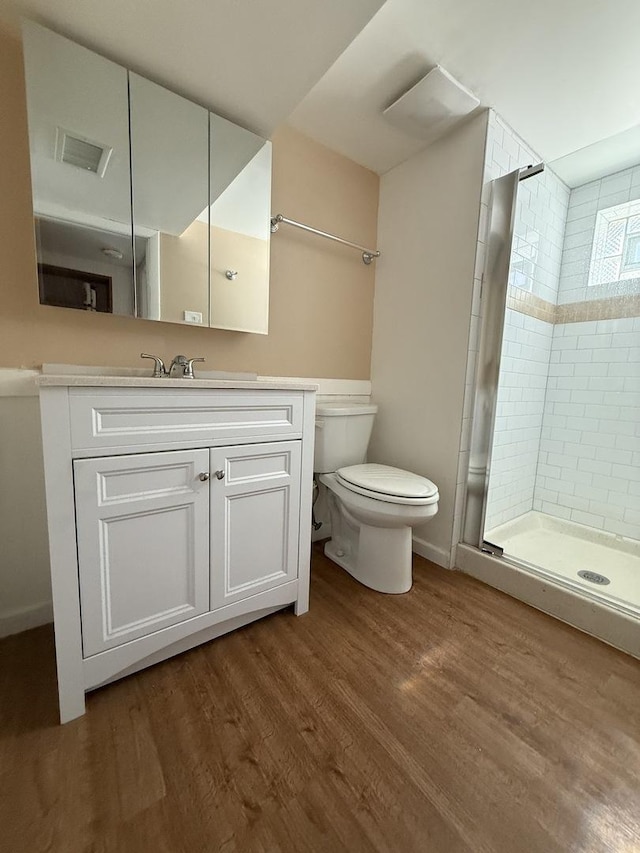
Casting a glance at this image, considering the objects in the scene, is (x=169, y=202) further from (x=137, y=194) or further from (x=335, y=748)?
(x=335, y=748)

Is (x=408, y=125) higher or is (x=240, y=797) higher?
(x=408, y=125)

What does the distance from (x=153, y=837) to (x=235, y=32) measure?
190cm

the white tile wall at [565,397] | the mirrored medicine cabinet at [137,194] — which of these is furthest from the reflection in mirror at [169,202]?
the white tile wall at [565,397]

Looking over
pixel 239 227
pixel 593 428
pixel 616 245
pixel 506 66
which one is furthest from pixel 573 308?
pixel 239 227

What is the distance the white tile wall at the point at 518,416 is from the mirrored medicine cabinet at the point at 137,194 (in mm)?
1409

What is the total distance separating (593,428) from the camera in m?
2.05

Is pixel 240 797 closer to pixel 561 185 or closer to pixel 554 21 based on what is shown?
pixel 554 21

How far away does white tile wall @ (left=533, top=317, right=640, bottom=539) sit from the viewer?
1909mm

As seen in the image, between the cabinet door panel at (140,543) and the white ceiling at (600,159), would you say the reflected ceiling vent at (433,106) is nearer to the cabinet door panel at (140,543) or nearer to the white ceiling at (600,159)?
the white ceiling at (600,159)

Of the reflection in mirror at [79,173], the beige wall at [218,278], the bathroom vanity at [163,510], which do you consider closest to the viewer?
the bathroom vanity at [163,510]

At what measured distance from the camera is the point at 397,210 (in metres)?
1.90

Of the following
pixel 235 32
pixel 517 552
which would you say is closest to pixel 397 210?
pixel 235 32

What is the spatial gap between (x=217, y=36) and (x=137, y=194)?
0.51 m

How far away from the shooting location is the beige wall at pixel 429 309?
1.61 metres
